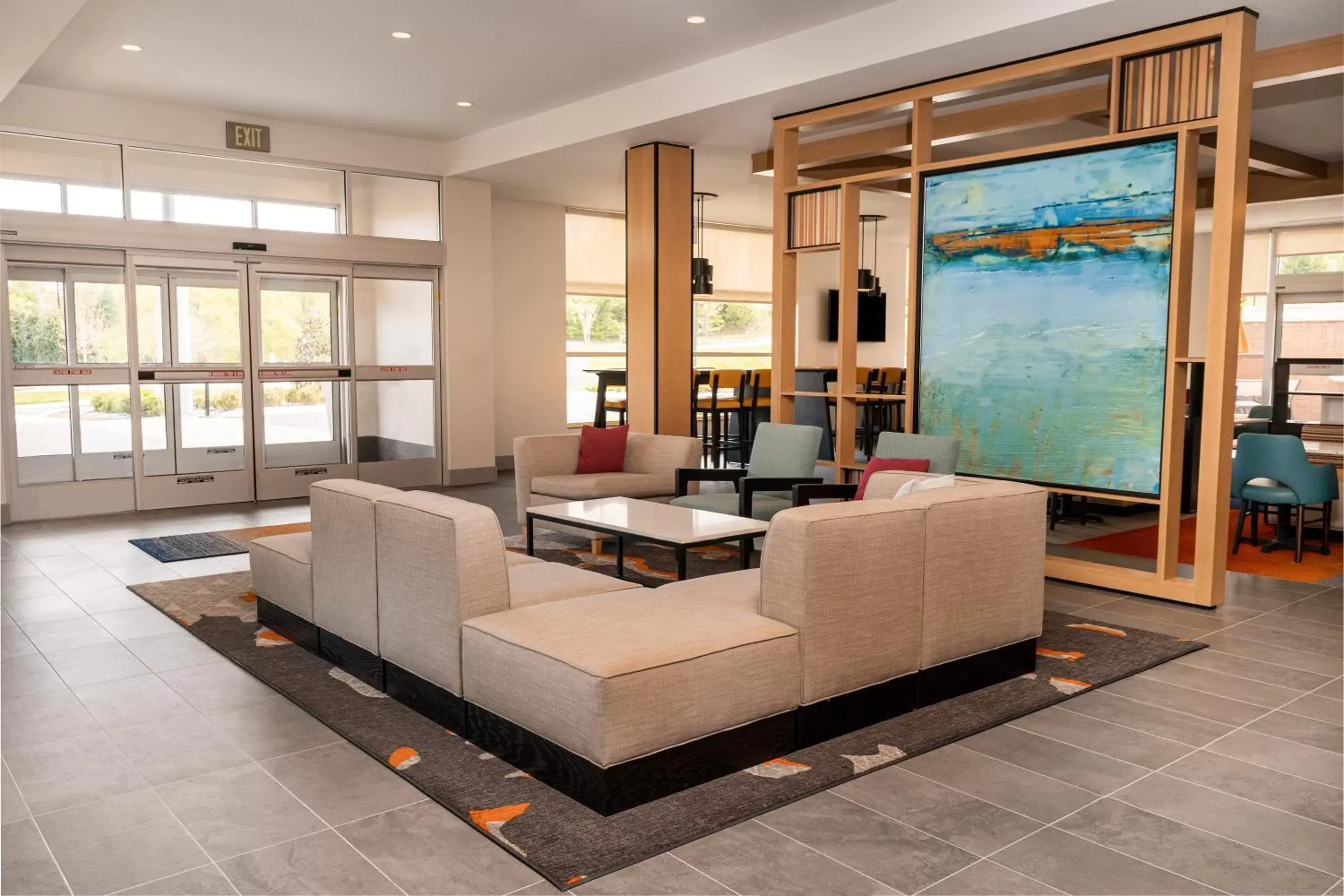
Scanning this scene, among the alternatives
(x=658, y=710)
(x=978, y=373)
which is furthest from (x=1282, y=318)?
(x=658, y=710)

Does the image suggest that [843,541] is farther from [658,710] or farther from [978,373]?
[978,373]

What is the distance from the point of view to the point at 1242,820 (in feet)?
9.16

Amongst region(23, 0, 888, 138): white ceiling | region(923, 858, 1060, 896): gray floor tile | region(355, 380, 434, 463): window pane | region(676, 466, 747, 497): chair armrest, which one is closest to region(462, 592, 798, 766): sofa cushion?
region(923, 858, 1060, 896): gray floor tile

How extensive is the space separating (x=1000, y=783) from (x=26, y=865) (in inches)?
103

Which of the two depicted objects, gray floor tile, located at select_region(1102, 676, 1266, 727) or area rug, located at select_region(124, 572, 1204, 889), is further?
gray floor tile, located at select_region(1102, 676, 1266, 727)

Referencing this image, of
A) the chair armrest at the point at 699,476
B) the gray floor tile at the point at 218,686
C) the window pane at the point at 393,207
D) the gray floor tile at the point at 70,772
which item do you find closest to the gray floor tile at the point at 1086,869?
the gray floor tile at the point at 70,772

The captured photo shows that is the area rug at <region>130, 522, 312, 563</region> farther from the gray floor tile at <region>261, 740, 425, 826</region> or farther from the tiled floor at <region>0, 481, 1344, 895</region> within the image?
the gray floor tile at <region>261, 740, 425, 826</region>

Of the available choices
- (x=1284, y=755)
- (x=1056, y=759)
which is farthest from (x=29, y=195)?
(x=1284, y=755)

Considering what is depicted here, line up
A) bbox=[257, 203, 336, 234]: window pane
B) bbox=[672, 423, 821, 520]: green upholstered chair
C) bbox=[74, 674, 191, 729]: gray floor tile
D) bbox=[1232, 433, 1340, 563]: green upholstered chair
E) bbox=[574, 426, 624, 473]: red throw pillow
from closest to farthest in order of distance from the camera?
bbox=[74, 674, 191, 729]: gray floor tile
bbox=[672, 423, 821, 520]: green upholstered chair
bbox=[1232, 433, 1340, 563]: green upholstered chair
bbox=[574, 426, 624, 473]: red throw pillow
bbox=[257, 203, 336, 234]: window pane

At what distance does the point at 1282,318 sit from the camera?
12.9 metres

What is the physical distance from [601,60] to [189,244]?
12.6 ft

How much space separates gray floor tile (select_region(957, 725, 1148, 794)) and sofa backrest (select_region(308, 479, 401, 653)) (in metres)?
2.13

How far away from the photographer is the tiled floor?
8.07ft

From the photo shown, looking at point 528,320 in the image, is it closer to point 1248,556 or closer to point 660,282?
point 660,282
